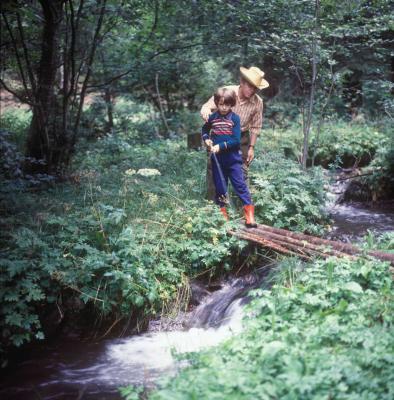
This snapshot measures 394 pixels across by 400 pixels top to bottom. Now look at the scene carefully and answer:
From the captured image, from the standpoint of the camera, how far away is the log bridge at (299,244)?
18.7ft

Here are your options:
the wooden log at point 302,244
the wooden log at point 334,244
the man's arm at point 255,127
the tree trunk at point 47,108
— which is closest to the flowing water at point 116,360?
the wooden log at point 302,244

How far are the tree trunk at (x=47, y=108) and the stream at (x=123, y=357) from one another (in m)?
4.13

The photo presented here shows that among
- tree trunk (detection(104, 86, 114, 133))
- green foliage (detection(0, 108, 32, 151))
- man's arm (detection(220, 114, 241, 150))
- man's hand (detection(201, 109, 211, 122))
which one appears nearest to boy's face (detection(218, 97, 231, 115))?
man's arm (detection(220, 114, 241, 150))

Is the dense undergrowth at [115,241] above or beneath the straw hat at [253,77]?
beneath

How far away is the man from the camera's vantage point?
273 inches

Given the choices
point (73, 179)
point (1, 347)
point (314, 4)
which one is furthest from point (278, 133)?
point (1, 347)

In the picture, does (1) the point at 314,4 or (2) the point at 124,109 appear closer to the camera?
(1) the point at 314,4

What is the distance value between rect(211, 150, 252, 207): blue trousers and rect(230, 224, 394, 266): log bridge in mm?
527

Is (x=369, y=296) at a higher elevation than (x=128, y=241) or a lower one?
lower

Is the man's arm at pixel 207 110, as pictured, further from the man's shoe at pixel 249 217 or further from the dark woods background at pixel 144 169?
the man's shoe at pixel 249 217

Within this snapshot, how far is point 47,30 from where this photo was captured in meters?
8.85

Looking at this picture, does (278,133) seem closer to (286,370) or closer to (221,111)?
(221,111)

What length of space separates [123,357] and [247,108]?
3984 mm

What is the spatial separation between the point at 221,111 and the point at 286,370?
4229 millimetres
